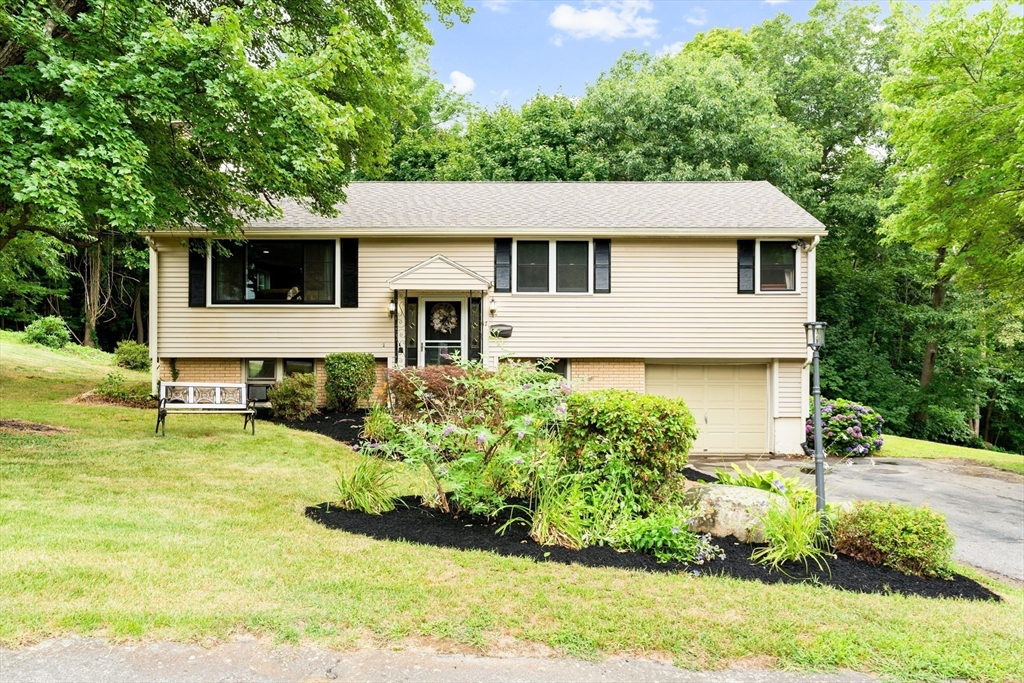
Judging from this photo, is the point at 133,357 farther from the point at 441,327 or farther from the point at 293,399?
the point at 441,327

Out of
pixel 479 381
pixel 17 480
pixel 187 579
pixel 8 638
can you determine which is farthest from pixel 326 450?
pixel 8 638

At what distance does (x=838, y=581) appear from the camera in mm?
4336

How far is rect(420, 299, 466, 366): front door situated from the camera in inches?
501

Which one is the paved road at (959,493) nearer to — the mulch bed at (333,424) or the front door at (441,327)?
the front door at (441,327)

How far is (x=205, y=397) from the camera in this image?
10.5 m

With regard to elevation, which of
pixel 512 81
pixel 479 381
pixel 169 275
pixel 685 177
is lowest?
pixel 479 381

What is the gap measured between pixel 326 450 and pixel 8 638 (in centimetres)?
609

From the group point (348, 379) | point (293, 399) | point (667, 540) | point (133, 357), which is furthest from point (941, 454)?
point (133, 357)

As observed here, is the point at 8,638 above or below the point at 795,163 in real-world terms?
below

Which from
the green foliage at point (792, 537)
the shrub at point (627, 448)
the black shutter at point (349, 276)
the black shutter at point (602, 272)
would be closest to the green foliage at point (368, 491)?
the shrub at point (627, 448)

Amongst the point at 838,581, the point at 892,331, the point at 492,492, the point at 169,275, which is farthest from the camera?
the point at 892,331

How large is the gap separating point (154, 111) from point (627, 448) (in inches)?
287

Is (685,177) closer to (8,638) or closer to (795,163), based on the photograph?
(795,163)

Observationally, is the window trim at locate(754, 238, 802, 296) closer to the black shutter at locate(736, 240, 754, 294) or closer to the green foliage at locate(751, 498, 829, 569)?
the black shutter at locate(736, 240, 754, 294)
